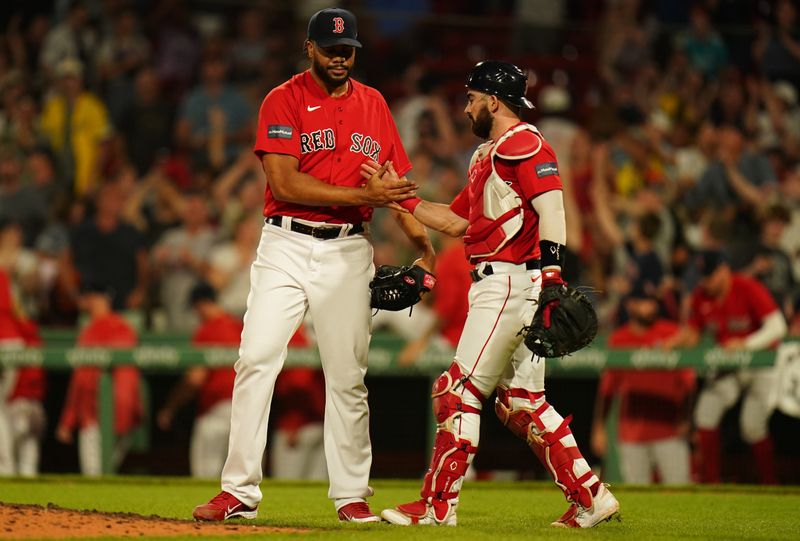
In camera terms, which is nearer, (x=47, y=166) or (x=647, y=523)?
(x=647, y=523)

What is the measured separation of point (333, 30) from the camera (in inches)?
217

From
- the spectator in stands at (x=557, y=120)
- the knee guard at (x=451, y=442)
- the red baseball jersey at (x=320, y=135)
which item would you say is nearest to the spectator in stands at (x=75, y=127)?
the spectator in stands at (x=557, y=120)

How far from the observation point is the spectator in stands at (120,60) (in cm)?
1295

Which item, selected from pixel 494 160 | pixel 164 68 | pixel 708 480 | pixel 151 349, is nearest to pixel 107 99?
pixel 164 68

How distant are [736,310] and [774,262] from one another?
115 centimetres

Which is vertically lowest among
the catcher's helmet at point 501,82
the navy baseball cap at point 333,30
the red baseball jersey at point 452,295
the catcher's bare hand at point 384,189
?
the red baseball jersey at point 452,295

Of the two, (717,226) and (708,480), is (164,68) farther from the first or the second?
(708,480)

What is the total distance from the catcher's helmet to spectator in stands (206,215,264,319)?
5.21 metres

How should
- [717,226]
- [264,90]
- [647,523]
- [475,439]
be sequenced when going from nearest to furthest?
[475,439] < [647,523] < [717,226] < [264,90]

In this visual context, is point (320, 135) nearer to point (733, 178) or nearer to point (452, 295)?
point (452, 295)

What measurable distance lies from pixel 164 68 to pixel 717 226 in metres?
6.51

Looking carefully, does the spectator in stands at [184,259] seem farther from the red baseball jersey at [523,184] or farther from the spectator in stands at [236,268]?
the red baseball jersey at [523,184]

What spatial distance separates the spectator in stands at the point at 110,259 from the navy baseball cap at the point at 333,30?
5.80 meters

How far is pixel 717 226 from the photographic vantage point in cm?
970
